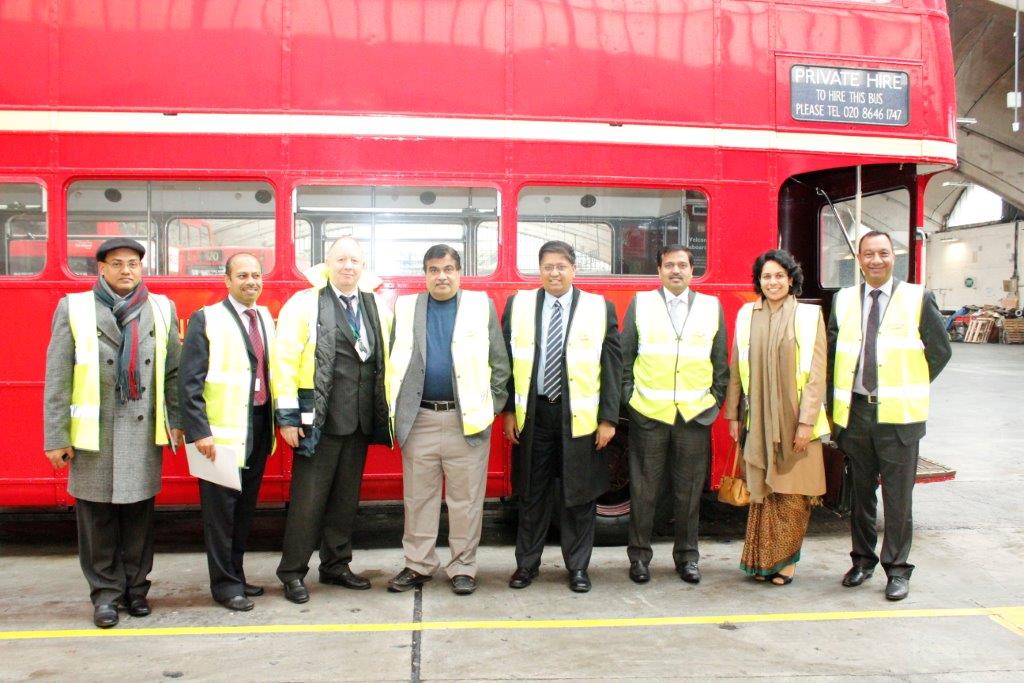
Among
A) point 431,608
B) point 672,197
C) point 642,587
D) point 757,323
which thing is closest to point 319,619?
point 431,608

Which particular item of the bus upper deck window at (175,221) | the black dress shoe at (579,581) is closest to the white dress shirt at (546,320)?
the black dress shoe at (579,581)

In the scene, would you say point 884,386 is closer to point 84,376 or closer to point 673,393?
point 673,393

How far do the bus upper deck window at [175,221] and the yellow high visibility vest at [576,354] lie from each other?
1620mm

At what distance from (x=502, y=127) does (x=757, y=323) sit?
6.49 feet

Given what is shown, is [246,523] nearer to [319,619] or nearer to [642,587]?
[319,619]

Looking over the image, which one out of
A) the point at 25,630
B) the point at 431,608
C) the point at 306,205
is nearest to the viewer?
the point at 25,630

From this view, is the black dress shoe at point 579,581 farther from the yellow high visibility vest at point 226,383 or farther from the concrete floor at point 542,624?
the yellow high visibility vest at point 226,383

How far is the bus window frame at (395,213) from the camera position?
16.6 ft

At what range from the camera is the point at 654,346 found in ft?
15.6

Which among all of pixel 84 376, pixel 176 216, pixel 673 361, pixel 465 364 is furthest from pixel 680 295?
pixel 84 376

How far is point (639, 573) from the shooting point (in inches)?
189

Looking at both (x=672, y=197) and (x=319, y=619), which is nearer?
(x=319, y=619)

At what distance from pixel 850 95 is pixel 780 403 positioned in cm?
234

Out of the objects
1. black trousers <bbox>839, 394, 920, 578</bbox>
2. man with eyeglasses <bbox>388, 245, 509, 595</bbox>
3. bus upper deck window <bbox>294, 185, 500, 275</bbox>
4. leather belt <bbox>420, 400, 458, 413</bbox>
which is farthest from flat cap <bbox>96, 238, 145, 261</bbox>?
black trousers <bbox>839, 394, 920, 578</bbox>
